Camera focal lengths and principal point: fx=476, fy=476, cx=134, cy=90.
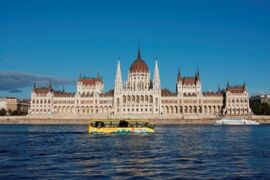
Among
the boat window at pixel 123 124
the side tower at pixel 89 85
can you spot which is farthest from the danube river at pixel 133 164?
the side tower at pixel 89 85

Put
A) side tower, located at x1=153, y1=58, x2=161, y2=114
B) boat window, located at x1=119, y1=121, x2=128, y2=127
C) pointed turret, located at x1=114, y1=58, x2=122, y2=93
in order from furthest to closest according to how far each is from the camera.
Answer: pointed turret, located at x1=114, y1=58, x2=122, y2=93
side tower, located at x1=153, y1=58, x2=161, y2=114
boat window, located at x1=119, y1=121, x2=128, y2=127

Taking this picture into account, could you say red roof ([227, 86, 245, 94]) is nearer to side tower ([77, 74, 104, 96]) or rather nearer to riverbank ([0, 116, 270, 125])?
riverbank ([0, 116, 270, 125])

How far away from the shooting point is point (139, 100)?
16662 cm

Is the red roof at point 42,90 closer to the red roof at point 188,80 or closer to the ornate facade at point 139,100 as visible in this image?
the ornate facade at point 139,100

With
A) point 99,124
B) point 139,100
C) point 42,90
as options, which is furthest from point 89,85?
point 99,124

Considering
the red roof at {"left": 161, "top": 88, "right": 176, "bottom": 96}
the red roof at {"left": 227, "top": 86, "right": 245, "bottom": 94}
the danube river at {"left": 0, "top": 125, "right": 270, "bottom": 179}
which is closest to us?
the danube river at {"left": 0, "top": 125, "right": 270, "bottom": 179}

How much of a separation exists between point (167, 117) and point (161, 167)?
397ft

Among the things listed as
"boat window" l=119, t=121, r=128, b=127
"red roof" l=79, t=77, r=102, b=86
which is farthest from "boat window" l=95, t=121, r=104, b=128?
"red roof" l=79, t=77, r=102, b=86

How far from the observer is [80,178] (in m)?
23.3

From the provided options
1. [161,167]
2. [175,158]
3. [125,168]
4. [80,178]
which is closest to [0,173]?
[80,178]

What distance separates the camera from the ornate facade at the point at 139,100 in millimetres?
165125

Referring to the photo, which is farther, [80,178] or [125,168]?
[125,168]

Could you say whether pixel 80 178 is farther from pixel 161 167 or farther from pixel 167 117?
pixel 167 117

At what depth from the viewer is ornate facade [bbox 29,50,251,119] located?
542ft
